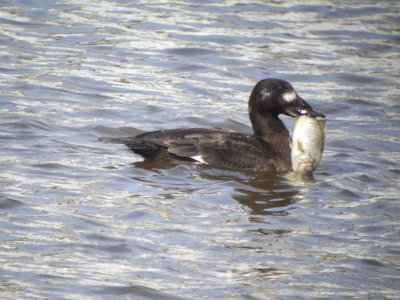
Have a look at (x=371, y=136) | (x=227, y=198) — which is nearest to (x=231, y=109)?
(x=371, y=136)

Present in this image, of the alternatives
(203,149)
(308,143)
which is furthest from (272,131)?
(203,149)

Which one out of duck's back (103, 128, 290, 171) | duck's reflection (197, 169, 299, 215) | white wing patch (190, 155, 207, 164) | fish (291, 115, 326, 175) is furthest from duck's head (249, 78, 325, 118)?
white wing patch (190, 155, 207, 164)

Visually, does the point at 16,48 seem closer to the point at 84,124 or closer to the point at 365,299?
the point at 84,124

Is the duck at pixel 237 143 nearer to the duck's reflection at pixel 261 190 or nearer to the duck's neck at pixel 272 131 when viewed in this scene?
the duck's neck at pixel 272 131

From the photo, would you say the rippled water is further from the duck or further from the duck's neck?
the duck's neck

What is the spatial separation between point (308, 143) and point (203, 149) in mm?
1063

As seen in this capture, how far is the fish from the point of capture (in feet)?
27.0

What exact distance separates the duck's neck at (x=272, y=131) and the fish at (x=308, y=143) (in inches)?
10.3

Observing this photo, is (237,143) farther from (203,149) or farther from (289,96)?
(289,96)

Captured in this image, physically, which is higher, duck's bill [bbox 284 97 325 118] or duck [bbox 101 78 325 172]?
duck's bill [bbox 284 97 325 118]

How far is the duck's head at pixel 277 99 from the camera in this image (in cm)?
848

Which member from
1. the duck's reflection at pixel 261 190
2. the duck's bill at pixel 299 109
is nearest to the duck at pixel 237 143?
the duck's bill at pixel 299 109

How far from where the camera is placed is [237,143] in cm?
828

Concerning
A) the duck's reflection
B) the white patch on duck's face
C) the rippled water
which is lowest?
the duck's reflection
